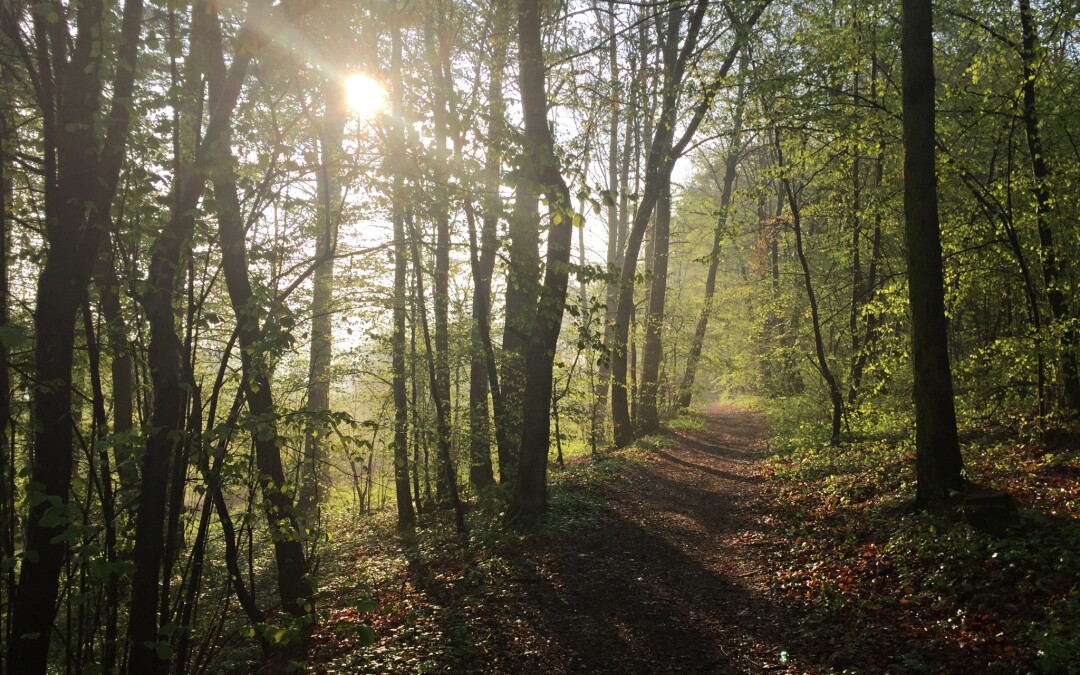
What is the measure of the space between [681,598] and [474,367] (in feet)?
24.1

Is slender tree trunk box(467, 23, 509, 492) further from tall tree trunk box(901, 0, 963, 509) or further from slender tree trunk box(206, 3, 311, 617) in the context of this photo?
tall tree trunk box(901, 0, 963, 509)

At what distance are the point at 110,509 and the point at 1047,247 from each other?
1114 centimetres

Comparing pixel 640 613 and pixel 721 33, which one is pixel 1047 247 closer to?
pixel 640 613

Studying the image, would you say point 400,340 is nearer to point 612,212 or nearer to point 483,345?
point 483,345

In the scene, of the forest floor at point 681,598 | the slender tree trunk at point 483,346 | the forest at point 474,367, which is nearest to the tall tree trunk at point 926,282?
the forest at point 474,367

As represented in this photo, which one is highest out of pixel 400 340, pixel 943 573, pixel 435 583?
pixel 400 340

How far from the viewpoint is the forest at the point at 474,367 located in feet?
12.2

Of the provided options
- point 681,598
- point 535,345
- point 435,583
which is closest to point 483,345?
point 535,345

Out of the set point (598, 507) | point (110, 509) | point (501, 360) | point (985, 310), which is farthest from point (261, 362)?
point (985, 310)

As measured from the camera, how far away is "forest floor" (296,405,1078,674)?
5.20 meters

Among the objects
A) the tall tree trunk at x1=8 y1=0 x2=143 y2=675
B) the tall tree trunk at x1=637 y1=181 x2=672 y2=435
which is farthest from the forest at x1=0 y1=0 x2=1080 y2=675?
the tall tree trunk at x1=637 y1=181 x2=672 y2=435

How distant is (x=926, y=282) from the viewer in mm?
7387

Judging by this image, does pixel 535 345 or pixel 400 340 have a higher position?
pixel 400 340

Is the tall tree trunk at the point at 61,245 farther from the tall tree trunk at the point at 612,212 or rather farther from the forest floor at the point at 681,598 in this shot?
the tall tree trunk at the point at 612,212
